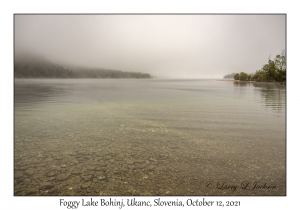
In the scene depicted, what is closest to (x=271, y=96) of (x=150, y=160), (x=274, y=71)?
(x=150, y=160)

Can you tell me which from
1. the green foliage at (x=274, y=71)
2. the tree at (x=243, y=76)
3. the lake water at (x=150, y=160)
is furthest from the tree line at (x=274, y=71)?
the lake water at (x=150, y=160)

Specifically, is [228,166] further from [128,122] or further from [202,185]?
[128,122]

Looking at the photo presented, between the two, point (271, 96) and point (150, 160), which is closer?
point (150, 160)

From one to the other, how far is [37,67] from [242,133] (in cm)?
21166

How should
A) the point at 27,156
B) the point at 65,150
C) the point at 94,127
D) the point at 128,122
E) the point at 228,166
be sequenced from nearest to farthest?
1. the point at 228,166
2. the point at 27,156
3. the point at 65,150
4. the point at 94,127
5. the point at 128,122

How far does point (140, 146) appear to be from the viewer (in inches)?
349
